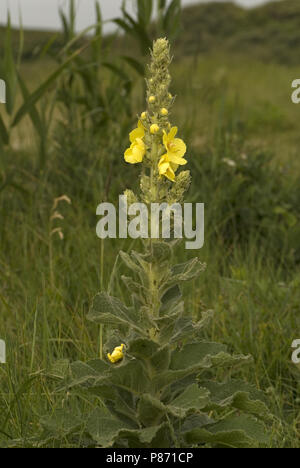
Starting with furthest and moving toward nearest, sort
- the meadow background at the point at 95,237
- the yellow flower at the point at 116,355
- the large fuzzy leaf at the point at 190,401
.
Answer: the meadow background at the point at 95,237
the yellow flower at the point at 116,355
the large fuzzy leaf at the point at 190,401

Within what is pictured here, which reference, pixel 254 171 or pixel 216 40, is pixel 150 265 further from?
pixel 216 40

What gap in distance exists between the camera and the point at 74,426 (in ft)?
4.74

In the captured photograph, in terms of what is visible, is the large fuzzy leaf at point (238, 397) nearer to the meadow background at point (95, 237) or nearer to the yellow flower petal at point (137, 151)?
the meadow background at point (95, 237)

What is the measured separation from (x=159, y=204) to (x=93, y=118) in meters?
2.98

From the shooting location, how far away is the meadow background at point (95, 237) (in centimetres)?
205

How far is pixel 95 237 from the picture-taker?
300cm

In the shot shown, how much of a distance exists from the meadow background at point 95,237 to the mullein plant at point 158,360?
0.21 m

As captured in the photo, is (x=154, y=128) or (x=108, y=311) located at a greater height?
(x=154, y=128)

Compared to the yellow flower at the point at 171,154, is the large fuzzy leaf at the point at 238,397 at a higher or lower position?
lower

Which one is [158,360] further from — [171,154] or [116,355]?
[171,154]

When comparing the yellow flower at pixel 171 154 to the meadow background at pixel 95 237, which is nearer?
the yellow flower at pixel 171 154

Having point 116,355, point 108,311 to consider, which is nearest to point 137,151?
point 108,311

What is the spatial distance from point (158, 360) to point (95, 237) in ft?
5.43

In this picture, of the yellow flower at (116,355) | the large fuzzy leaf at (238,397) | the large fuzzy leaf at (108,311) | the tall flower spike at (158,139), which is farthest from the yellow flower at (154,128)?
the large fuzzy leaf at (238,397)
